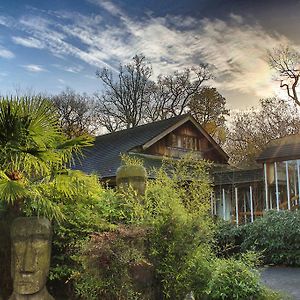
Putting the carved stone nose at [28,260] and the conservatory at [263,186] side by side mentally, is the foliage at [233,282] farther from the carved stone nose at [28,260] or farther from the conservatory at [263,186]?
the conservatory at [263,186]

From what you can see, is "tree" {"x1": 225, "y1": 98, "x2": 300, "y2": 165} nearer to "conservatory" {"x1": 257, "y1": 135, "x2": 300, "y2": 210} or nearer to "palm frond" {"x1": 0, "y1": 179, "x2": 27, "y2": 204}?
"conservatory" {"x1": 257, "y1": 135, "x2": 300, "y2": 210}

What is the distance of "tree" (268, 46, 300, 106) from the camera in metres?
27.1

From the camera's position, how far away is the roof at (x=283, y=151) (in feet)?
49.8

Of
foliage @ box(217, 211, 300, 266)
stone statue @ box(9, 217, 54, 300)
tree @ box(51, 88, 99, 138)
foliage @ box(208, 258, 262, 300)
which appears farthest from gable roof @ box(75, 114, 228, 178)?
stone statue @ box(9, 217, 54, 300)

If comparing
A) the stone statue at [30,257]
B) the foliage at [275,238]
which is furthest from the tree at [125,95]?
the stone statue at [30,257]

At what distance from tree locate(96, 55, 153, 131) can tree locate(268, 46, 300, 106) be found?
37.7 ft

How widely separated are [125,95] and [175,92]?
4.27 m

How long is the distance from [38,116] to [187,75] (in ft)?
98.5

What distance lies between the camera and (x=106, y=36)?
11.2m

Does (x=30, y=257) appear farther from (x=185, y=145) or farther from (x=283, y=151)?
(x=185, y=145)

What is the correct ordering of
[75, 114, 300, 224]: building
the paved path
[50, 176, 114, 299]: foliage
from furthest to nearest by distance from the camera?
[75, 114, 300, 224]: building
the paved path
[50, 176, 114, 299]: foliage

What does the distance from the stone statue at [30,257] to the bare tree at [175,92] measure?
29066 millimetres

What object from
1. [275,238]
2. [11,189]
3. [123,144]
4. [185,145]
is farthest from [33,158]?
[185,145]

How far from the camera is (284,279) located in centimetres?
917
